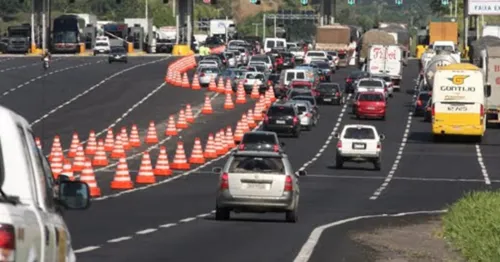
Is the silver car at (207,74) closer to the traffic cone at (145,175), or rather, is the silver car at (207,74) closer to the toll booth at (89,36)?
the traffic cone at (145,175)

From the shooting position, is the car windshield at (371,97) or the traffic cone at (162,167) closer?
the traffic cone at (162,167)

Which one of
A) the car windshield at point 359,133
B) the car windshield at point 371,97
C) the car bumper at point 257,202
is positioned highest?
the car bumper at point 257,202

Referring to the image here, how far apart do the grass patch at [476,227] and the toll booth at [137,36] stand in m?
126

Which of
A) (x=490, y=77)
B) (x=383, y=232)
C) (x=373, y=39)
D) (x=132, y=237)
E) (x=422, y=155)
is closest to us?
(x=132, y=237)

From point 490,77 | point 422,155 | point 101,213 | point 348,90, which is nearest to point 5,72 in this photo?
point 348,90

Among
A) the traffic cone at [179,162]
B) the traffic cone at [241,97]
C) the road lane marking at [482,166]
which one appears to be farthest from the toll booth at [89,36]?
the traffic cone at [179,162]

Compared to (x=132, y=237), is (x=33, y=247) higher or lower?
higher

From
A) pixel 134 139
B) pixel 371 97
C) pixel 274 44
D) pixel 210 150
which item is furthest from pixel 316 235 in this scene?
pixel 274 44

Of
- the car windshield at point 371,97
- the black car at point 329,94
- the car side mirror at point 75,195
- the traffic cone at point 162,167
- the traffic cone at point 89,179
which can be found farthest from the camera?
the black car at point 329,94

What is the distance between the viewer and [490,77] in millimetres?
69562

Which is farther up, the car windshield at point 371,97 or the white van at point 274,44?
the white van at point 274,44

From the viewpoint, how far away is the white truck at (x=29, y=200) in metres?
6.69

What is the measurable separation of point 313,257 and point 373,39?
83.2 meters

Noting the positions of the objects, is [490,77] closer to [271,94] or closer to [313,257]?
[271,94]
